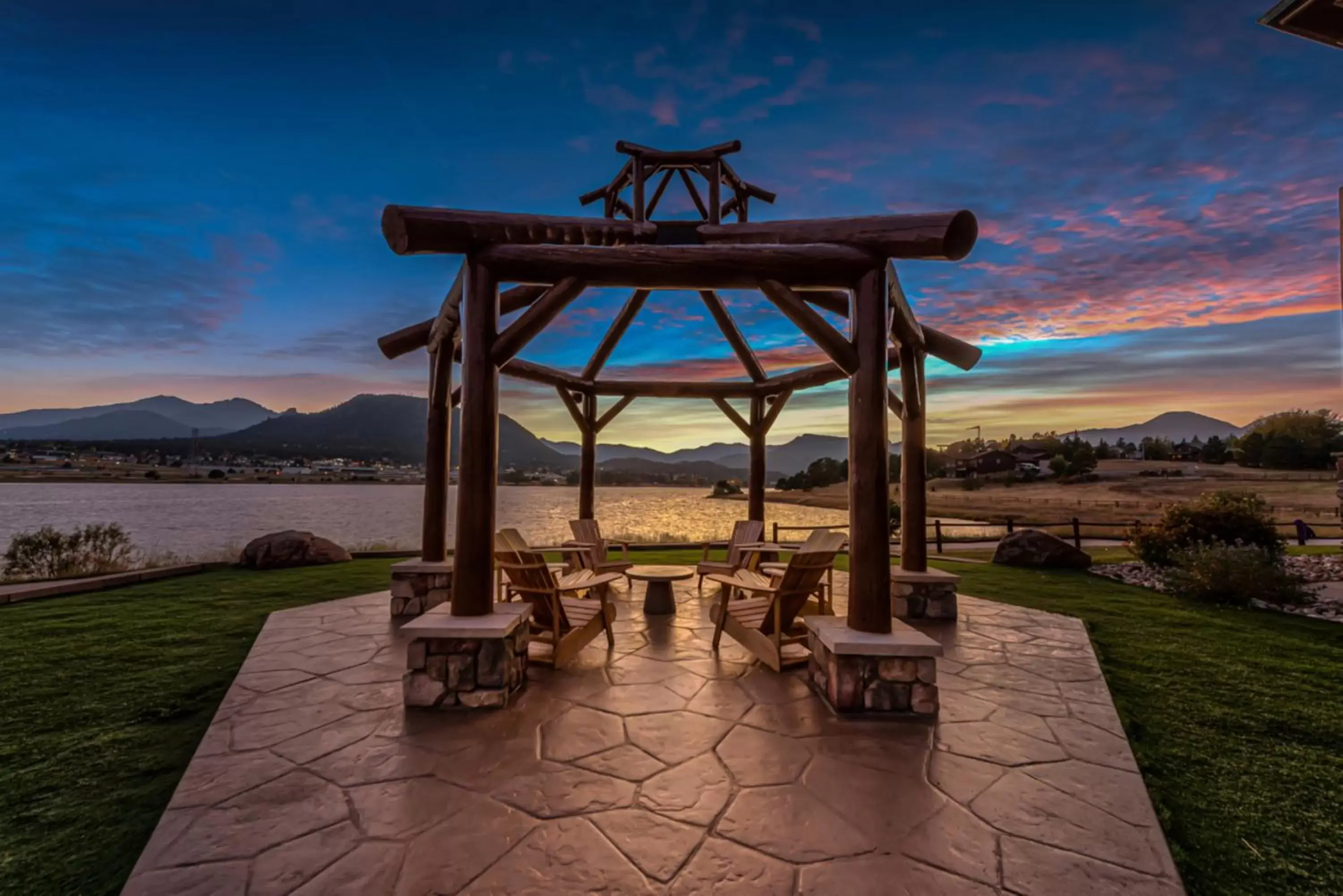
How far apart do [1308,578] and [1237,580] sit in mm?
2898

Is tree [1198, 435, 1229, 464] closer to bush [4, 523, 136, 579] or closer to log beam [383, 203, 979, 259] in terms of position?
log beam [383, 203, 979, 259]

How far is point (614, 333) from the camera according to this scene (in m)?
7.86

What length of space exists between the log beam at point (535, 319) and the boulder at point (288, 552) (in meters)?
7.39

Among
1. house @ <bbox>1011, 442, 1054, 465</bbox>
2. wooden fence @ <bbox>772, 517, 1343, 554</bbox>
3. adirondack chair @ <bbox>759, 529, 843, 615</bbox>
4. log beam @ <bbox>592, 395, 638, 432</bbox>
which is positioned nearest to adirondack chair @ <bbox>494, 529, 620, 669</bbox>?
adirondack chair @ <bbox>759, 529, 843, 615</bbox>

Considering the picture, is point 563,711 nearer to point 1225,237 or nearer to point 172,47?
point 172,47

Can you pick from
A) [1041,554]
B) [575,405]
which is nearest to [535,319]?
[575,405]

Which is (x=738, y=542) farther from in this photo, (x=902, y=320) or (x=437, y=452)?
(x=437, y=452)

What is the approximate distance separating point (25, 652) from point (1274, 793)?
822 cm

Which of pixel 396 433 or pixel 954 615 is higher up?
pixel 396 433

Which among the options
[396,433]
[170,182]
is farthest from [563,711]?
[396,433]

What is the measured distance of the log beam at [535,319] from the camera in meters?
3.91

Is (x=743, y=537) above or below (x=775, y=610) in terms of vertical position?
above

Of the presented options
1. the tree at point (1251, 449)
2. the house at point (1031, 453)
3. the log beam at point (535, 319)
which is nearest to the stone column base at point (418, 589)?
the log beam at point (535, 319)

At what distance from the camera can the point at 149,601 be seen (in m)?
6.21
